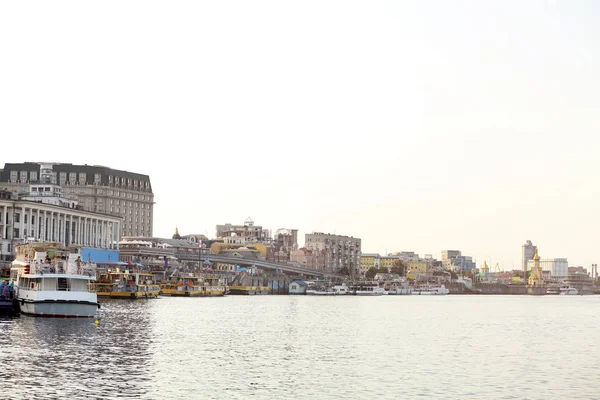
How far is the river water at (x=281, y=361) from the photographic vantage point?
195 feet

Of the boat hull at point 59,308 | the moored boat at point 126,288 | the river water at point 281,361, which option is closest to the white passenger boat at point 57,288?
the boat hull at point 59,308

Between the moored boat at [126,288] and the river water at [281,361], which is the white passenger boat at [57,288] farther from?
the moored boat at [126,288]

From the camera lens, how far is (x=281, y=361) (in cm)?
7562

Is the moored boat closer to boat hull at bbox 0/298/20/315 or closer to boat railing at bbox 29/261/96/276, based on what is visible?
boat hull at bbox 0/298/20/315

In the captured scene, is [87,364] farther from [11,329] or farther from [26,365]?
[11,329]

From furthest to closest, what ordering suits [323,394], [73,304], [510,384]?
[73,304], [510,384], [323,394]

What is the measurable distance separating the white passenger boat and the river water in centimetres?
276

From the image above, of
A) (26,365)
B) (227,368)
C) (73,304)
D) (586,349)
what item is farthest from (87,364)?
(586,349)

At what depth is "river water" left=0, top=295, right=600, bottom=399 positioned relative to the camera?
59312 millimetres

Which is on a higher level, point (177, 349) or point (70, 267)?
point (70, 267)

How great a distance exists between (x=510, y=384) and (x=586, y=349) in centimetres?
3465

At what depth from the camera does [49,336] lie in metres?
86.6

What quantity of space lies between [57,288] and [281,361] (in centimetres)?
4370

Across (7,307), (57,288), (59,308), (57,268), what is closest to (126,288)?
(7,307)
